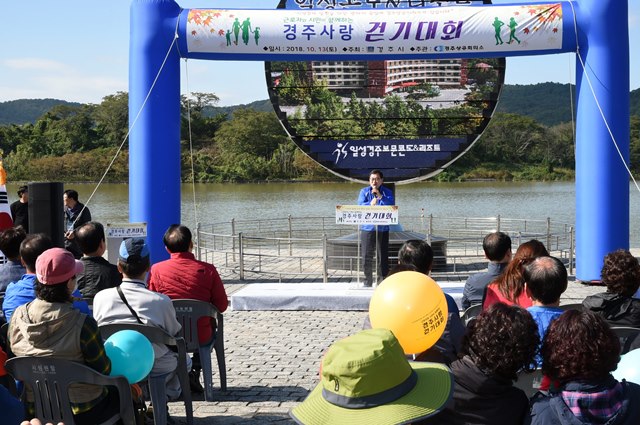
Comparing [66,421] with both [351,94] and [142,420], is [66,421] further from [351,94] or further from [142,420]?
[351,94]

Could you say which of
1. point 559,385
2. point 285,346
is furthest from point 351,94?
point 559,385

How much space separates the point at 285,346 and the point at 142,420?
9.31ft

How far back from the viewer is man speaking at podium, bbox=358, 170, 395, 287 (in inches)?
354

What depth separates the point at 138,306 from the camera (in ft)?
14.4

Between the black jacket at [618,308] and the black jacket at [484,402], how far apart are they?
5.04 ft

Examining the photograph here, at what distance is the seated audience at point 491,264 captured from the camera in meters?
4.98

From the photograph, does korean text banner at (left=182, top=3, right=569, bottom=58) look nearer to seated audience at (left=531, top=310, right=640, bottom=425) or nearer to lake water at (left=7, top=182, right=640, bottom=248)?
seated audience at (left=531, top=310, right=640, bottom=425)

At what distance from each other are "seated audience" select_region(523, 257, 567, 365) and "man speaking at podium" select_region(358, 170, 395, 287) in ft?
17.6

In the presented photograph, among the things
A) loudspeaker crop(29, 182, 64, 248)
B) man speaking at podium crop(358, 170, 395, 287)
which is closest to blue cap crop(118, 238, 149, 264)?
loudspeaker crop(29, 182, 64, 248)

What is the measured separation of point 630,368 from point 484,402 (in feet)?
2.13

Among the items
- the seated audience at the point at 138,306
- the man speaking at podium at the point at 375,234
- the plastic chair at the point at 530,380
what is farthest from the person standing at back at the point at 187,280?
the man speaking at podium at the point at 375,234

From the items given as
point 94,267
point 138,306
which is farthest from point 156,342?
point 94,267

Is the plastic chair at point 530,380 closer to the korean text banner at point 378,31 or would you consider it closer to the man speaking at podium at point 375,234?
the man speaking at podium at point 375,234

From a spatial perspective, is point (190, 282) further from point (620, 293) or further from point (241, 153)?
point (241, 153)
